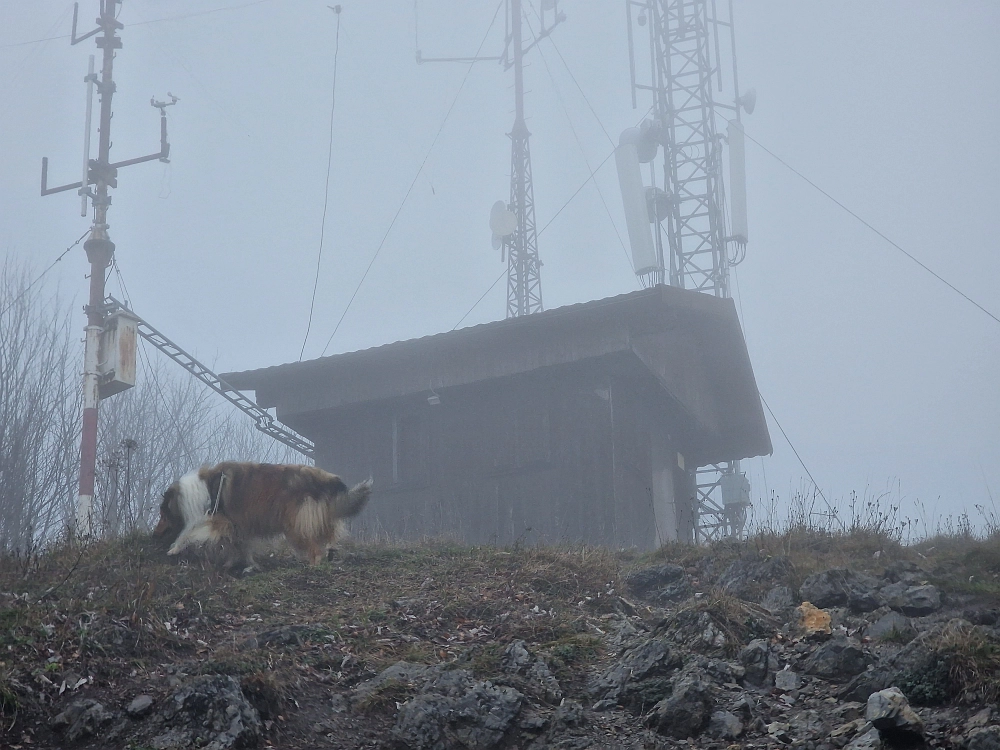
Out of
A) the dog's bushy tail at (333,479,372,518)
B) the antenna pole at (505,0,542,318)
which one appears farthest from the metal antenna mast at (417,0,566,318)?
the dog's bushy tail at (333,479,372,518)

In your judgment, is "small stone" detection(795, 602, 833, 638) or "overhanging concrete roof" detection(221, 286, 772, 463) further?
"overhanging concrete roof" detection(221, 286, 772, 463)

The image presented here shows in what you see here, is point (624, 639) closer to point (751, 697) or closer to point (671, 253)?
point (751, 697)

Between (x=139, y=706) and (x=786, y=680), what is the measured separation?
4642mm

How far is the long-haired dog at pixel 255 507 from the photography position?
10.0 m

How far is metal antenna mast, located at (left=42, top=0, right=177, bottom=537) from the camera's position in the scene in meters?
→ 15.6

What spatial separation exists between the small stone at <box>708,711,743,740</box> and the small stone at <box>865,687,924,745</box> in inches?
34.1

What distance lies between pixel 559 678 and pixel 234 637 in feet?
8.82

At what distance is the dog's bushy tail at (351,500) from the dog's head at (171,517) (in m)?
1.64

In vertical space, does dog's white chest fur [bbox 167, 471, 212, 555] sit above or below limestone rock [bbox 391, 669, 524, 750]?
above

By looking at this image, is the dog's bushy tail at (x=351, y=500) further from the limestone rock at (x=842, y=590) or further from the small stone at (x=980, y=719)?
the small stone at (x=980, y=719)

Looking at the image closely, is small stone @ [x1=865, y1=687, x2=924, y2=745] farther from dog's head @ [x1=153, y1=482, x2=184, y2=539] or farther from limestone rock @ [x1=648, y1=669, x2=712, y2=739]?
dog's head @ [x1=153, y1=482, x2=184, y2=539]

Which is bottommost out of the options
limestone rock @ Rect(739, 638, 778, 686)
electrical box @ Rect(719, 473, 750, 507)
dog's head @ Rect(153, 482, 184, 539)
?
limestone rock @ Rect(739, 638, 778, 686)

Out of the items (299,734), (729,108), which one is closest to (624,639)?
(299,734)

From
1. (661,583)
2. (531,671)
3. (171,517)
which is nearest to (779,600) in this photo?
(661,583)
